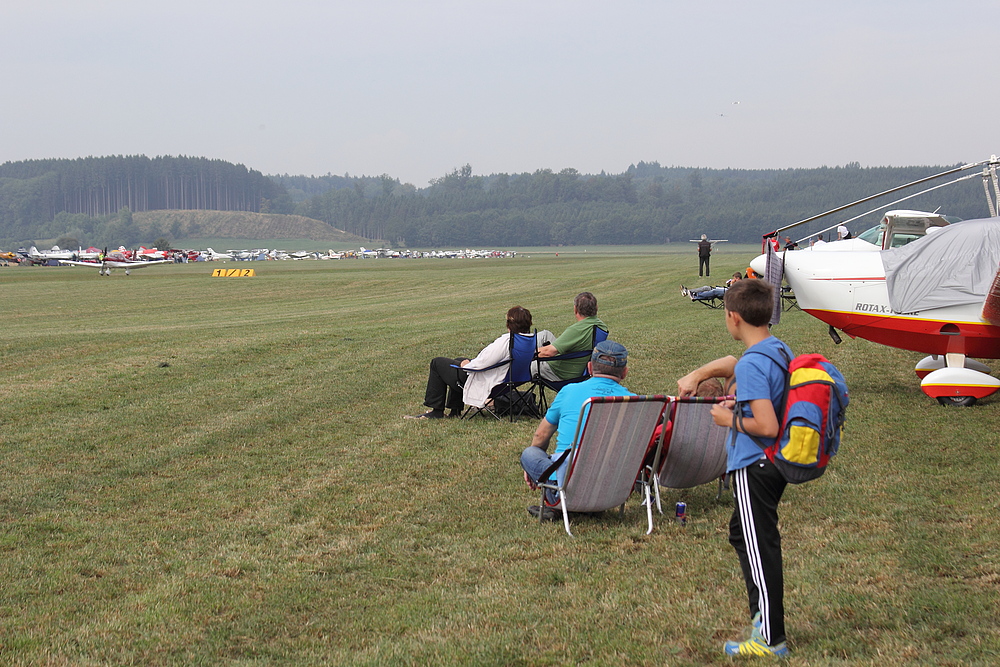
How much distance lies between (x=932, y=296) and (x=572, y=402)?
6370 mm

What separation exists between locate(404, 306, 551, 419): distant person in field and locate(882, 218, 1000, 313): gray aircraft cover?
4.42 m

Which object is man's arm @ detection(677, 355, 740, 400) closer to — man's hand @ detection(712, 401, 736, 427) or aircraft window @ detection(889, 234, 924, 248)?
man's hand @ detection(712, 401, 736, 427)

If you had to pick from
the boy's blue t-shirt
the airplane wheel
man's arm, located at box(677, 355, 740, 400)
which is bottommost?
the airplane wheel

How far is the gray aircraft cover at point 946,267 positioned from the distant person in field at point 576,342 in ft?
13.4

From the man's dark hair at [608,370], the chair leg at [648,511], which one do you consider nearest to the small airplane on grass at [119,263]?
the man's dark hair at [608,370]

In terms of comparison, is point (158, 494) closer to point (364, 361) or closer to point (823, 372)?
point (823, 372)

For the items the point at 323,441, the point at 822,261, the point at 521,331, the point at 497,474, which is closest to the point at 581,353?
the point at 521,331

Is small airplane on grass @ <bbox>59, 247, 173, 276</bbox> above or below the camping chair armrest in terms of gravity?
above

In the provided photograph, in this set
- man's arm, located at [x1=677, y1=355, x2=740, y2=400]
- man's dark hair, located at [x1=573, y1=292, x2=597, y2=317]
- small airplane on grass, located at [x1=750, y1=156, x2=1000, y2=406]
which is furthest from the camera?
small airplane on grass, located at [x1=750, y1=156, x2=1000, y2=406]

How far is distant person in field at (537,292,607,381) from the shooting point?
876cm

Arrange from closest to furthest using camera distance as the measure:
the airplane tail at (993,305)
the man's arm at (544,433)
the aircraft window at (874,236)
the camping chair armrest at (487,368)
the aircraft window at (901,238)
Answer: the man's arm at (544,433)
the camping chair armrest at (487,368)
the airplane tail at (993,305)
the aircraft window at (901,238)
the aircraft window at (874,236)

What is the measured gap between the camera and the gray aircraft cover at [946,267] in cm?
992

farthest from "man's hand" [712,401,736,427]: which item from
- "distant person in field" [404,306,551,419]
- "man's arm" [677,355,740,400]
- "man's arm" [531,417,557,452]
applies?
"distant person in field" [404,306,551,419]

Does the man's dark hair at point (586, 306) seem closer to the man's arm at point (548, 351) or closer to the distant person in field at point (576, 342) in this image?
the distant person in field at point (576, 342)
